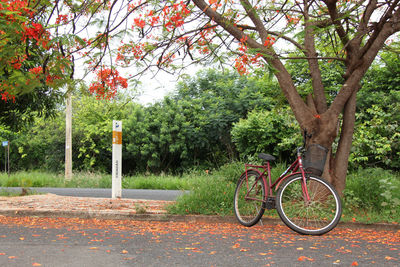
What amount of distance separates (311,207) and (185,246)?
1939 millimetres

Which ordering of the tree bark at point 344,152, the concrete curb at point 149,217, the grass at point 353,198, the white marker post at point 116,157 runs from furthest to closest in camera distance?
the white marker post at point 116,157 < the tree bark at point 344,152 < the grass at point 353,198 < the concrete curb at point 149,217

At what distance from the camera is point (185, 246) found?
14.9 ft

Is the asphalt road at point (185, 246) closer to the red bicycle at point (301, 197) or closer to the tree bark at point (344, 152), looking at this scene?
the red bicycle at point (301, 197)

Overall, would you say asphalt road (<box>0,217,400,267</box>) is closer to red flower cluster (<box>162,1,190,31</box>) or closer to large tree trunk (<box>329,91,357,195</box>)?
large tree trunk (<box>329,91,357,195</box>)

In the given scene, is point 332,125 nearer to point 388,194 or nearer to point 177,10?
point 388,194

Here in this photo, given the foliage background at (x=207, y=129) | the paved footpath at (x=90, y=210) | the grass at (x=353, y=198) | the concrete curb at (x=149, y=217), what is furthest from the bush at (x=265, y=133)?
the concrete curb at (x=149, y=217)

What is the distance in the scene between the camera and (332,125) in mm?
6516

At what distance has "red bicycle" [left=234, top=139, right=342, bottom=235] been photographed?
5247 millimetres

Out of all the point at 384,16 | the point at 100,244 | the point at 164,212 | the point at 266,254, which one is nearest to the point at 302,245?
the point at 266,254

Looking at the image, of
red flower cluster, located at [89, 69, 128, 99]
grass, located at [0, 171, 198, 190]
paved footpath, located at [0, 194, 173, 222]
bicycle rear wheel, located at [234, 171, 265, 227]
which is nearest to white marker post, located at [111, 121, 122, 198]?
paved footpath, located at [0, 194, 173, 222]

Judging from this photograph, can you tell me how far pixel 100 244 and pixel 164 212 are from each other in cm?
217

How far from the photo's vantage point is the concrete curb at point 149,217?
5795 millimetres

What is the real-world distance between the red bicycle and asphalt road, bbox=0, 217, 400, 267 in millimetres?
192

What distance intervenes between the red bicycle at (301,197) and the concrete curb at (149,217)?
1.29 feet
